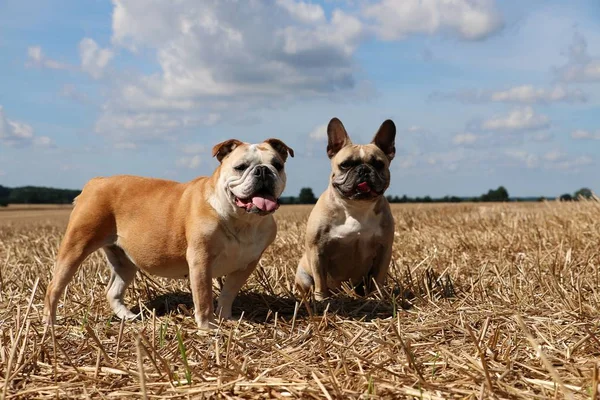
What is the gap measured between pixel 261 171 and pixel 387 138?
6.57 ft

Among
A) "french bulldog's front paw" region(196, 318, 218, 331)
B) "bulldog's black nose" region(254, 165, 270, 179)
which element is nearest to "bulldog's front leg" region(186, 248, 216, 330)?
"french bulldog's front paw" region(196, 318, 218, 331)

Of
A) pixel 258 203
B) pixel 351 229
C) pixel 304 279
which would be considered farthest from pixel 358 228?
pixel 258 203

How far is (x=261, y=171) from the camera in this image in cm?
406

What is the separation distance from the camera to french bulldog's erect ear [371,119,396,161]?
556cm

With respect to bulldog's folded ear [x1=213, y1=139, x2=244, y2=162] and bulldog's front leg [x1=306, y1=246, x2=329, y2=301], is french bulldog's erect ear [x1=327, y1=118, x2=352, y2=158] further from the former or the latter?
bulldog's folded ear [x1=213, y1=139, x2=244, y2=162]

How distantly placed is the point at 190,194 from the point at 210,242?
0.52 metres

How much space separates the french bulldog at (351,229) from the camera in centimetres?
510

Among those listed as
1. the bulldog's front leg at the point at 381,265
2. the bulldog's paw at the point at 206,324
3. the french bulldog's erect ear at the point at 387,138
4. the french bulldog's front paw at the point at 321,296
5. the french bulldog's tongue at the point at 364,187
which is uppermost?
the french bulldog's erect ear at the point at 387,138

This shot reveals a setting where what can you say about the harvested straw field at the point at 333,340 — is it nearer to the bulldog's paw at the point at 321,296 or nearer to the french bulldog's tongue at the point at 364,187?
the bulldog's paw at the point at 321,296

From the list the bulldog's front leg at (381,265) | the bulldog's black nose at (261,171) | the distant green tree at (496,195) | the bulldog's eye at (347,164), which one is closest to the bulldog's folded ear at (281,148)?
the bulldog's black nose at (261,171)

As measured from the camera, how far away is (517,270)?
5.36 metres

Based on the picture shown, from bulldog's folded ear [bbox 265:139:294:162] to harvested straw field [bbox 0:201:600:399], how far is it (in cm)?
119

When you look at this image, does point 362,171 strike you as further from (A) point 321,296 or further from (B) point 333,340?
(B) point 333,340

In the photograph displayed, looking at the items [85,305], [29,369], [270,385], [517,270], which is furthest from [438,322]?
[85,305]
